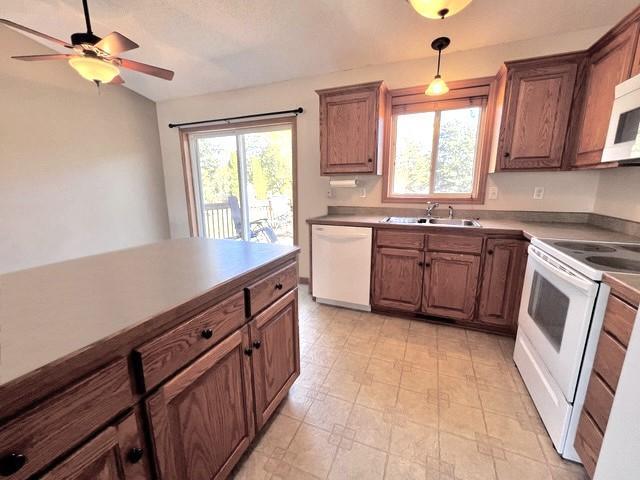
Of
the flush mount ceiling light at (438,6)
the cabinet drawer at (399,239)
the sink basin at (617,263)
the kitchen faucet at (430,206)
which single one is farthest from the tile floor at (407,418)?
the flush mount ceiling light at (438,6)

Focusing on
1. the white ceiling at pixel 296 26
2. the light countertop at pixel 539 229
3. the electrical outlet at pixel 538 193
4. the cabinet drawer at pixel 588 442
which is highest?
the white ceiling at pixel 296 26

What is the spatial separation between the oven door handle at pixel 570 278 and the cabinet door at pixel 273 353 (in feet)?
4.37

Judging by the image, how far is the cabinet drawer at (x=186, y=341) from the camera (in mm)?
744

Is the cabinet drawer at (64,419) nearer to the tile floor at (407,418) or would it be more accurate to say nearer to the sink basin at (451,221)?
the tile floor at (407,418)

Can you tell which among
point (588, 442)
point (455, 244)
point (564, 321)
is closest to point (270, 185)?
point (455, 244)

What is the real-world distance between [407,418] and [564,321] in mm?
939

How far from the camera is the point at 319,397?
1.66 m

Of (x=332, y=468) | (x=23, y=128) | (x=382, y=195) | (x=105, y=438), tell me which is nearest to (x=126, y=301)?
(x=105, y=438)

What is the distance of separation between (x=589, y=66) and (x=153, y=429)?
10.7 feet

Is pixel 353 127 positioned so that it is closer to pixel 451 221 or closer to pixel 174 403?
pixel 451 221

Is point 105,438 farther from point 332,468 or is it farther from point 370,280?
point 370,280

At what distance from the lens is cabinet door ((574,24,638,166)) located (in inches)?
65.2

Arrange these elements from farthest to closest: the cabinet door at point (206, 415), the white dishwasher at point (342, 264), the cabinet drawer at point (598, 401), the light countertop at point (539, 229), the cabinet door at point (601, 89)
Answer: the white dishwasher at point (342, 264) < the light countertop at point (539, 229) < the cabinet door at point (601, 89) < the cabinet drawer at point (598, 401) < the cabinet door at point (206, 415)

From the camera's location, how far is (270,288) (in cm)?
129
